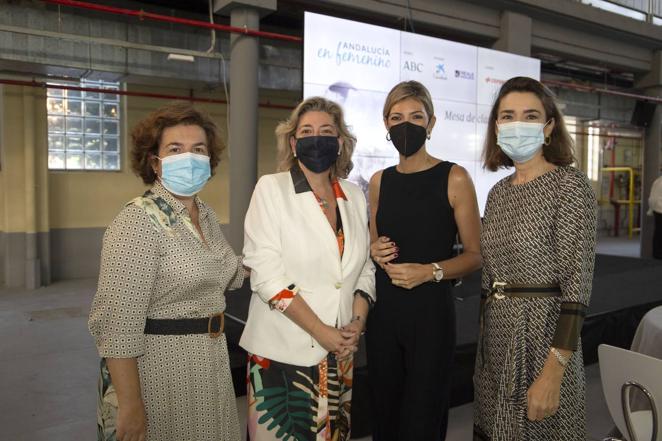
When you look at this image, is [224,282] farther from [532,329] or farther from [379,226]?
[532,329]

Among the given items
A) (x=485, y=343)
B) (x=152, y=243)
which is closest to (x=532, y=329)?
(x=485, y=343)

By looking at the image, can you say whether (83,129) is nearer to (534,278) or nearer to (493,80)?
(493,80)

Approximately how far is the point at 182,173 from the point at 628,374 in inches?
59.1

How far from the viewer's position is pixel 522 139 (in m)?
1.65

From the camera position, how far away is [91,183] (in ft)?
24.4

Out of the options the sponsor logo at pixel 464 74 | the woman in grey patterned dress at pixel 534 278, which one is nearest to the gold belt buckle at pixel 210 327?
the woman in grey patterned dress at pixel 534 278

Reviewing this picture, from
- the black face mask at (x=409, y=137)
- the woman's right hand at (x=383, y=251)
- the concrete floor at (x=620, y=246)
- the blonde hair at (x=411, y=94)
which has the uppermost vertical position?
the blonde hair at (x=411, y=94)

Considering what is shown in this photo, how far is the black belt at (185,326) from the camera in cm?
144

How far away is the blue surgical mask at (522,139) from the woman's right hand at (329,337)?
2.54 feet

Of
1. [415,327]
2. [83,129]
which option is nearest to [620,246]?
[83,129]

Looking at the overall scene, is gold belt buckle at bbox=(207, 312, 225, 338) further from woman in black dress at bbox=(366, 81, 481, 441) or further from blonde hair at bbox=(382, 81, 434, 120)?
blonde hair at bbox=(382, 81, 434, 120)

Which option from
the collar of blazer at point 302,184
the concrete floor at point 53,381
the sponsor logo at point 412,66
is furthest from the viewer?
the sponsor logo at point 412,66

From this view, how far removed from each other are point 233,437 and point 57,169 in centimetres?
674

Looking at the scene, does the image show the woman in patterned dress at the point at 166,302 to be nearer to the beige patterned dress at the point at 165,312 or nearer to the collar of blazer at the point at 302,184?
the beige patterned dress at the point at 165,312
